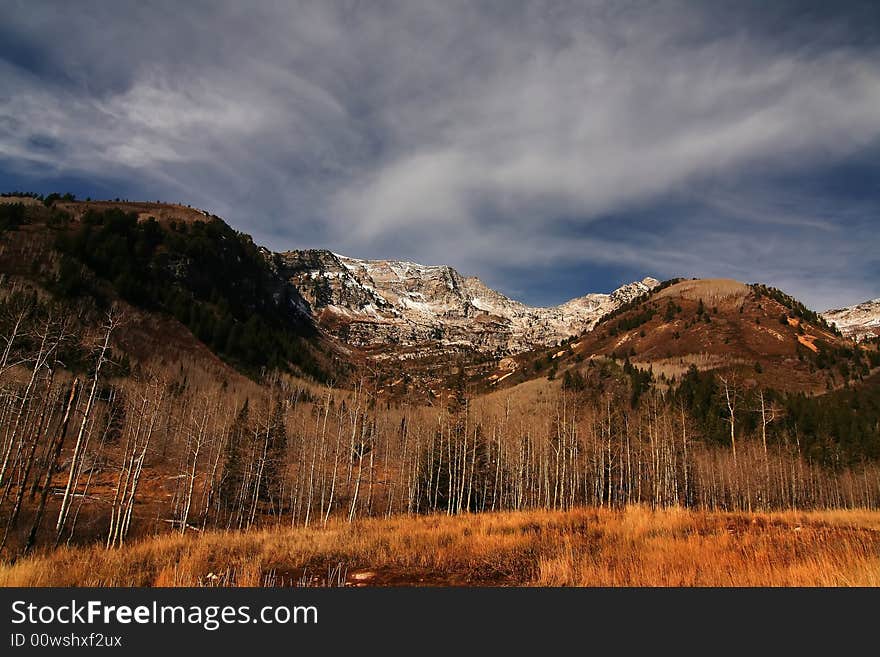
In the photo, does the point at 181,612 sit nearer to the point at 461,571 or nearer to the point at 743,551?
the point at 461,571

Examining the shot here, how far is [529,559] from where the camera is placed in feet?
31.3

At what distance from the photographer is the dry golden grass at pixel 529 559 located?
22.7 ft

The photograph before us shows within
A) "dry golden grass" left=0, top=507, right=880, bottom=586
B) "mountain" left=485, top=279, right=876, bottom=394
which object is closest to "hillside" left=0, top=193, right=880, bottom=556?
"mountain" left=485, top=279, right=876, bottom=394

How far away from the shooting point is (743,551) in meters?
8.21

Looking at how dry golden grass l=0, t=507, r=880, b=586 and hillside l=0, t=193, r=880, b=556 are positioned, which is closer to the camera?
dry golden grass l=0, t=507, r=880, b=586

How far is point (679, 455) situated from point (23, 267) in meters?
169

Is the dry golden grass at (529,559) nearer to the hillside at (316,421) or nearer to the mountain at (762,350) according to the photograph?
the hillside at (316,421)

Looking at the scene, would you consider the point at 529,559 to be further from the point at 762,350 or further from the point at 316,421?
the point at 762,350

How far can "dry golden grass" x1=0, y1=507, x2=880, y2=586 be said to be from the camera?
22.7 ft

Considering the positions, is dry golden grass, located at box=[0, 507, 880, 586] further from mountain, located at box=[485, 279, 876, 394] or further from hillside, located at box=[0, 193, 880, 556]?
mountain, located at box=[485, 279, 876, 394]

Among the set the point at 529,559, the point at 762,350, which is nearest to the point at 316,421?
the point at 529,559

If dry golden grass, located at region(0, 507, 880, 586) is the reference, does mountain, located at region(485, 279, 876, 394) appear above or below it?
above

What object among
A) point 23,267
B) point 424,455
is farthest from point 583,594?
point 23,267

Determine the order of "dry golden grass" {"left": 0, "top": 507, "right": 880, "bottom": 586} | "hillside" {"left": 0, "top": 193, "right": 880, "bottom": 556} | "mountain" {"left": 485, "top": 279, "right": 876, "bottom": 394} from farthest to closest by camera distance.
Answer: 1. "mountain" {"left": 485, "top": 279, "right": 876, "bottom": 394}
2. "hillside" {"left": 0, "top": 193, "right": 880, "bottom": 556}
3. "dry golden grass" {"left": 0, "top": 507, "right": 880, "bottom": 586}
